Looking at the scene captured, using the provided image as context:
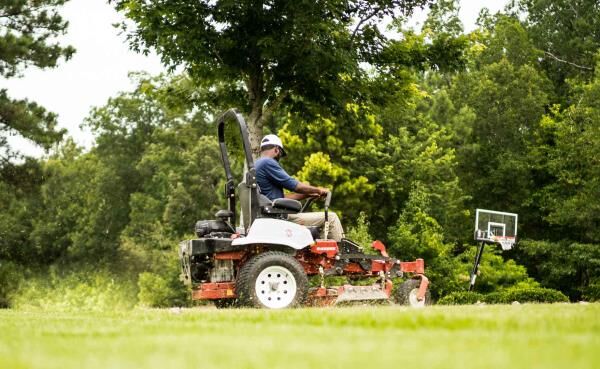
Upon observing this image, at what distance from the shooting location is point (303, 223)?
1211cm

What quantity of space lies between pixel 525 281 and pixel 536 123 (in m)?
8.83

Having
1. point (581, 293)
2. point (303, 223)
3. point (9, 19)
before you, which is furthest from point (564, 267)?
point (303, 223)

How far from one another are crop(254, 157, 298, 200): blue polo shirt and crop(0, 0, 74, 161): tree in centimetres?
1711

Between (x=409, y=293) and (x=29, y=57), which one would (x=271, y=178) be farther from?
(x=29, y=57)

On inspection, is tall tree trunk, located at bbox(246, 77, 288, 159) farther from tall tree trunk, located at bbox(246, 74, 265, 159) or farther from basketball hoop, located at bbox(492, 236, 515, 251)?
basketball hoop, located at bbox(492, 236, 515, 251)

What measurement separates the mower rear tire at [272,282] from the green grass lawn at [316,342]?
3.32 m

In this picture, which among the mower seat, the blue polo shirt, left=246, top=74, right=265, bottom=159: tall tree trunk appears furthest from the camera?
left=246, top=74, right=265, bottom=159: tall tree trunk

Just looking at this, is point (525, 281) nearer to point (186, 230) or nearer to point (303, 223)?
point (186, 230)

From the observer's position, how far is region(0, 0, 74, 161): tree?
27547 millimetres

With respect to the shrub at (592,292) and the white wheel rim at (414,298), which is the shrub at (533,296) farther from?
the shrub at (592,292)

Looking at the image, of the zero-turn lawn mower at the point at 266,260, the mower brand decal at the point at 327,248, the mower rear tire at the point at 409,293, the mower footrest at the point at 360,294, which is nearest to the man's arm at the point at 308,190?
the zero-turn lawn mower at the point at 266,260

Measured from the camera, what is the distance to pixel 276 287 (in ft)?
36.9

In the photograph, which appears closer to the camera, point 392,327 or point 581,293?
point 392,327


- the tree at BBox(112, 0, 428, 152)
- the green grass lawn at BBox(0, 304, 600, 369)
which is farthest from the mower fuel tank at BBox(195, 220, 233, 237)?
the tree at BBox(112, 0, 428, 152)
